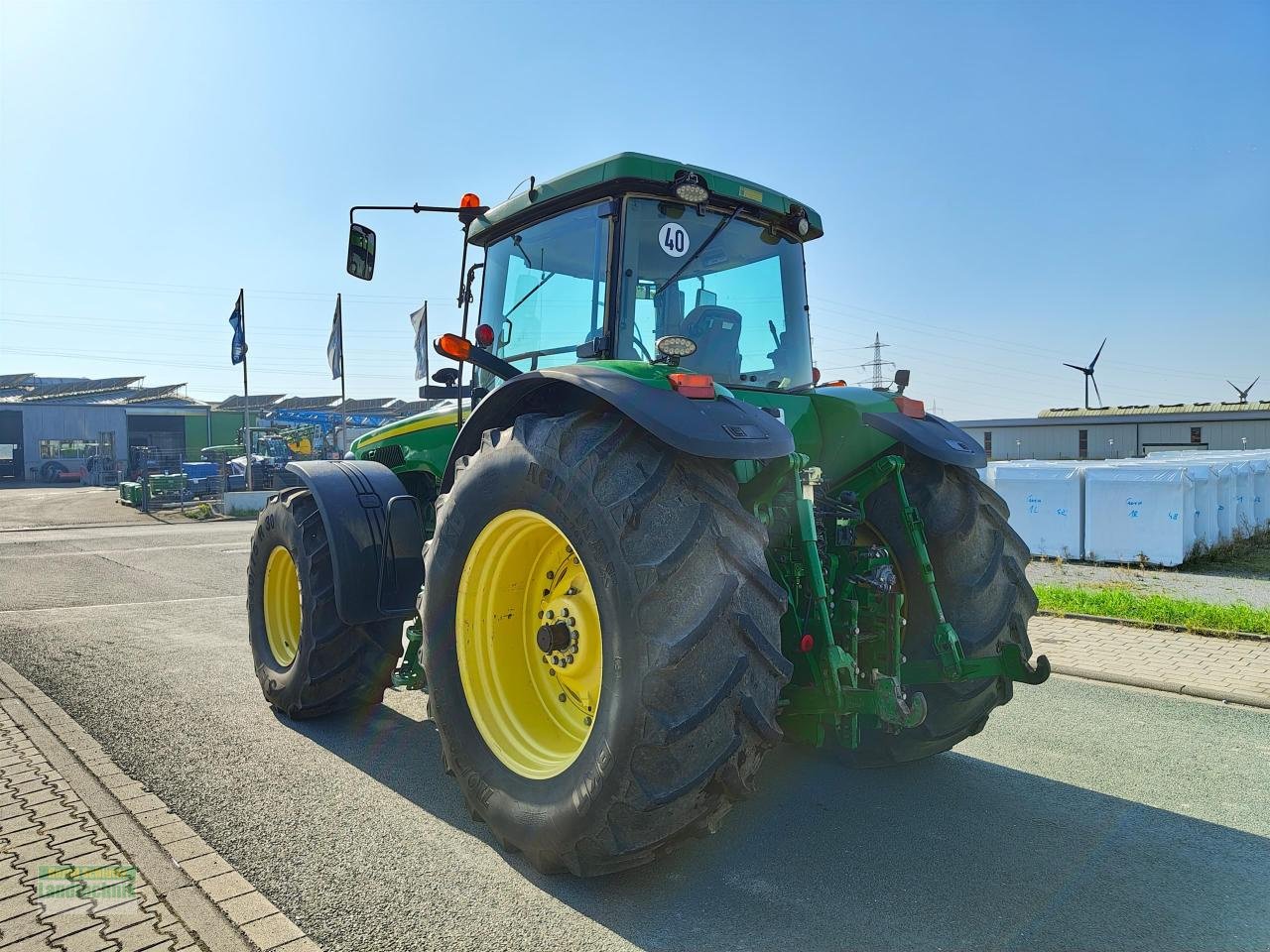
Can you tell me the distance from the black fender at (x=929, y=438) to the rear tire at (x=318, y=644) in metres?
2.71

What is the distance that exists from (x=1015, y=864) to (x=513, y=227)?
3.49 metres

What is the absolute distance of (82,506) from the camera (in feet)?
92.1

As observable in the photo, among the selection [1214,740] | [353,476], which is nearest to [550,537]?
[353,476]

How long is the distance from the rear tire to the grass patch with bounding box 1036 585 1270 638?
6258 mm

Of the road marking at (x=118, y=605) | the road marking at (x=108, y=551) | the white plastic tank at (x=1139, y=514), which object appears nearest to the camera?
the road marking at (x=118, y=605)

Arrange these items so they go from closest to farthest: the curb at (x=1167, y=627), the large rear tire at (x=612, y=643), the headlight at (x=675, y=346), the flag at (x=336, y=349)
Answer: the large rear tire at (x=612, y=643) → the headlight at (x=675, y=346) → the curb at (x=1167, y=627) → the flag at (x=336, y=349)

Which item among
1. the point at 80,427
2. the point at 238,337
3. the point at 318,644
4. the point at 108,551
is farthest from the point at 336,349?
the point at 80,427

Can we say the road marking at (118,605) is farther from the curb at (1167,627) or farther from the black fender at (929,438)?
the curb at (1167,627)

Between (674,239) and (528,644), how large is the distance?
1.83m

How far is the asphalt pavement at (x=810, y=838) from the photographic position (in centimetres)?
269

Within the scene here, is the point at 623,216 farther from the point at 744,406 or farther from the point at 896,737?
the point at 896,737

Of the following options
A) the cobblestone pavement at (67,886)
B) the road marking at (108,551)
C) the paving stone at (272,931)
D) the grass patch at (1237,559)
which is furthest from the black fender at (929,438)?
the road marking at (108,551)

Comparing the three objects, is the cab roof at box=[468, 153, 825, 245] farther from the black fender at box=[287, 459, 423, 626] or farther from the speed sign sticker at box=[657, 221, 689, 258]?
the black fender at box=[287, 459, 423, 626]

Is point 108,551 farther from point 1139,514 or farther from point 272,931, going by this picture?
point 1139,514
